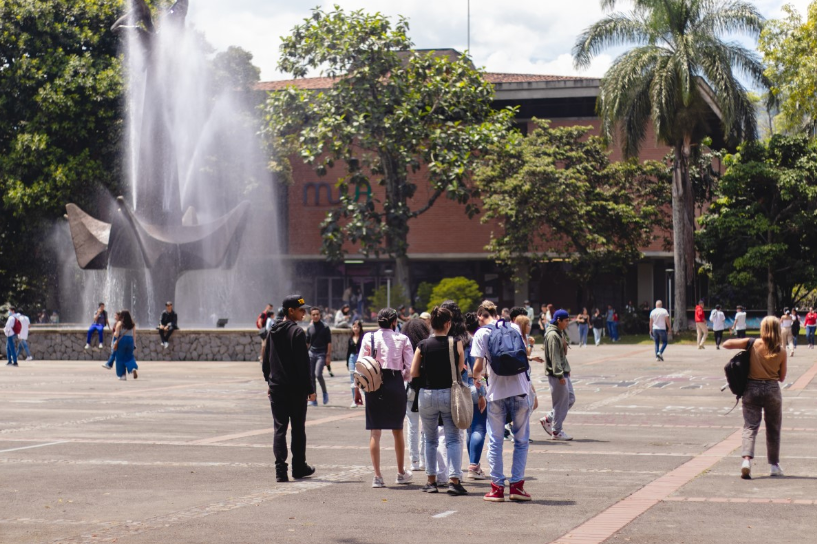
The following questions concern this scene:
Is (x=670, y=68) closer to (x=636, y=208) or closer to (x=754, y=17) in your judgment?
(x=754, y=17)

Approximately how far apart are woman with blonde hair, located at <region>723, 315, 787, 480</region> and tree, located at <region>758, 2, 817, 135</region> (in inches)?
971

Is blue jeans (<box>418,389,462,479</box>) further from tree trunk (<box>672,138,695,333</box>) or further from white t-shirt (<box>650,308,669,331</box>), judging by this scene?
tree trunk (<box>672,138,695,333</box>)

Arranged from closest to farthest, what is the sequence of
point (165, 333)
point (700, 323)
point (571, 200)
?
1. point (165, 333)
2. point (700, 323)
3. point (571, 200)

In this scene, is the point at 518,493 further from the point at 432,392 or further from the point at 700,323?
the point at 700,323

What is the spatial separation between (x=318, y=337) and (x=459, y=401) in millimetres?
9034

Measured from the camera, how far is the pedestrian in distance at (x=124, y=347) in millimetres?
23797

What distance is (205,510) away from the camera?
8.55 meters

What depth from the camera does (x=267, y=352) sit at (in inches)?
429

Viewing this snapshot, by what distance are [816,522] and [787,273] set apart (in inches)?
1603

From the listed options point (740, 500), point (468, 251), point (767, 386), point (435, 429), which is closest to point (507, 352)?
point (435, 429)

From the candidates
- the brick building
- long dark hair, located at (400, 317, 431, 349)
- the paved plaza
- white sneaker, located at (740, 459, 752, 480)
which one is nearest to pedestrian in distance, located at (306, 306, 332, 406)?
the paved plaza

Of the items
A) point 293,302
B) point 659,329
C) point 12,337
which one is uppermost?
point 293,302

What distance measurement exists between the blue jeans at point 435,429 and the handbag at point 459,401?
152 mm

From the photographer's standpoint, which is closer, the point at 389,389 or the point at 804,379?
the point at 389,389
